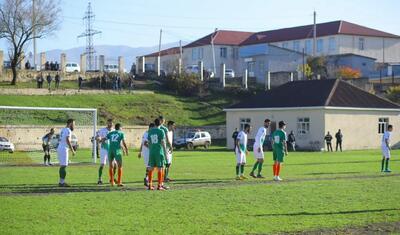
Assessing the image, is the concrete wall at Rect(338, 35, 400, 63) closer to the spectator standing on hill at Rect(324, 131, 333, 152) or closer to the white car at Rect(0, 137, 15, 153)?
the spectator standing on hill at Rect(324, 131, 333, 152)

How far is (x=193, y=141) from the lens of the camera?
175 feet

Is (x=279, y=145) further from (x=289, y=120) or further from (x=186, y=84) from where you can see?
(x=186, y=84)

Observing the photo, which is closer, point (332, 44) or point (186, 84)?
point (186, 84)

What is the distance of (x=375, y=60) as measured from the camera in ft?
293

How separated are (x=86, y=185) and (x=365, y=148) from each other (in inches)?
1473

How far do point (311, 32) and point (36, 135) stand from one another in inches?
2227

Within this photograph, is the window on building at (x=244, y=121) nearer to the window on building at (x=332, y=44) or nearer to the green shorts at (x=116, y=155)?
the green shorts at (x=116, y=155)

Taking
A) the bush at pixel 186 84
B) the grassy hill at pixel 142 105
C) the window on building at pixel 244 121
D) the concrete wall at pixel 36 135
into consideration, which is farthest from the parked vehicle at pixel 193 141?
the bush at pixel 186 84

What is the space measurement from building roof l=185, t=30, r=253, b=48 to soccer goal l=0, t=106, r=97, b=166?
46740mm

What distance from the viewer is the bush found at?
238 ft

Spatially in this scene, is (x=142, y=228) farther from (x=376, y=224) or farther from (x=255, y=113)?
(x=255, y=113)

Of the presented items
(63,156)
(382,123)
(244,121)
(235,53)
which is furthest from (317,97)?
(235,53)

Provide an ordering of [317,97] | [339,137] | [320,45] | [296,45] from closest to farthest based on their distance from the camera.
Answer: [339,137]
[317,97]
[320,45]
[296,45]

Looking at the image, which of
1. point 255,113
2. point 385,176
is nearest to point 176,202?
point 385,176
